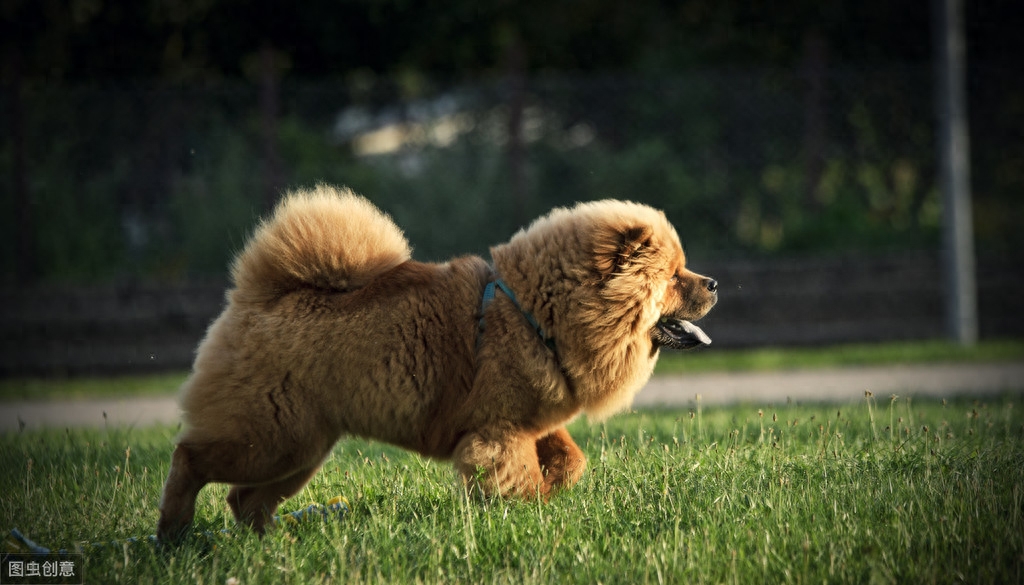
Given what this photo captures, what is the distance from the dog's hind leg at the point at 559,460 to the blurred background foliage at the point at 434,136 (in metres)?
5.20

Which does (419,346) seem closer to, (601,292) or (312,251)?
(312,251)

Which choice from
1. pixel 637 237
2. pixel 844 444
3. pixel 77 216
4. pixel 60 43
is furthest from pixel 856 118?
pixel 60 43

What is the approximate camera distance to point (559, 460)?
15.3 feet

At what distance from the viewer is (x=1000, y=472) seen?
4.55 m

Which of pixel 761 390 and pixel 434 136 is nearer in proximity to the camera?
pixel 761 390

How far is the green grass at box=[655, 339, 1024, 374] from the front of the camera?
980cm

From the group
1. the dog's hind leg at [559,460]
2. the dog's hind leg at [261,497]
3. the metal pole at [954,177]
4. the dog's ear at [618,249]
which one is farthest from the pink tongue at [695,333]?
the metal pole at [954,177]

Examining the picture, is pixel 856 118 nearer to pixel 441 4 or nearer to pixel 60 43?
pixel 441 4

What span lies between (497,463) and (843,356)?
667cm

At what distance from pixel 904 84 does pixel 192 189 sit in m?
7.34

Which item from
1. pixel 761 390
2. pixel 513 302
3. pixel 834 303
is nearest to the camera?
pixel 513 302

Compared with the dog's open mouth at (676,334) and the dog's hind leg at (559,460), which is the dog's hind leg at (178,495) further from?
the dog's open mouth at (676,334)

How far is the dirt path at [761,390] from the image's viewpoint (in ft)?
26.2

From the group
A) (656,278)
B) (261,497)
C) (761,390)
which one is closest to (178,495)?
(261,497)
